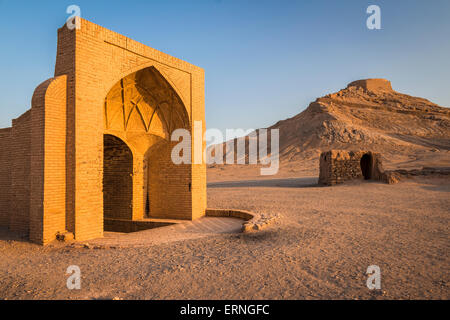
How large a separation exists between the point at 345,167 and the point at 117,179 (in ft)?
44.8

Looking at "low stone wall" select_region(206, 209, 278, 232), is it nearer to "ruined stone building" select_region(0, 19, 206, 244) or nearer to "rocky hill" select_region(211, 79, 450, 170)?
"ruined stone building" select_region(0, 19, 206, 244)

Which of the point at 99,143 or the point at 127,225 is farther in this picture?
the point at 127,225

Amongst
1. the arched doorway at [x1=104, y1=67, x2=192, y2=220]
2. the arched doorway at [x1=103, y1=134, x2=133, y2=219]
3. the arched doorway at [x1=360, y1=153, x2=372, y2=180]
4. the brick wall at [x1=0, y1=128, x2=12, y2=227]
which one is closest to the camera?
the brick wall at [x1=0, y1=128, x2=12, y2=227]

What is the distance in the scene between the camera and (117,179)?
424 inches

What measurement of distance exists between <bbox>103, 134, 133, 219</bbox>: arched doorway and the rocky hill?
1311 inches

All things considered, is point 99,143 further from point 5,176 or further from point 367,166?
point 367,166

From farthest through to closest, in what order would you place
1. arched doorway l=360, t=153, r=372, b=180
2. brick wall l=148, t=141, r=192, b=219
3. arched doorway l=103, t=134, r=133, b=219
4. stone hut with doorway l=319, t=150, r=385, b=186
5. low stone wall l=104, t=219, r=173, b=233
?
1. arched doorway l=360, t=153, r=372, b=180
2. stone hut with doorway l=319, t=150, r=385, b=186
3. arched doorway l=103, t=134, r=133, b=219
4. low stone wall l=104, t=219, r=173, b=233
5. brick wall l=148, t=141, r=192, b=219

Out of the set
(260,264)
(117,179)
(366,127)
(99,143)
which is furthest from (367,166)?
(366,127)

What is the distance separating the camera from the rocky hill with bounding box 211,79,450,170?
41031mm

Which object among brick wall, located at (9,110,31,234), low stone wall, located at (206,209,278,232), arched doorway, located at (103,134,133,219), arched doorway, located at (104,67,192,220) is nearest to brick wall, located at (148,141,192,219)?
arched doorway, located at (104,67,192,220)
